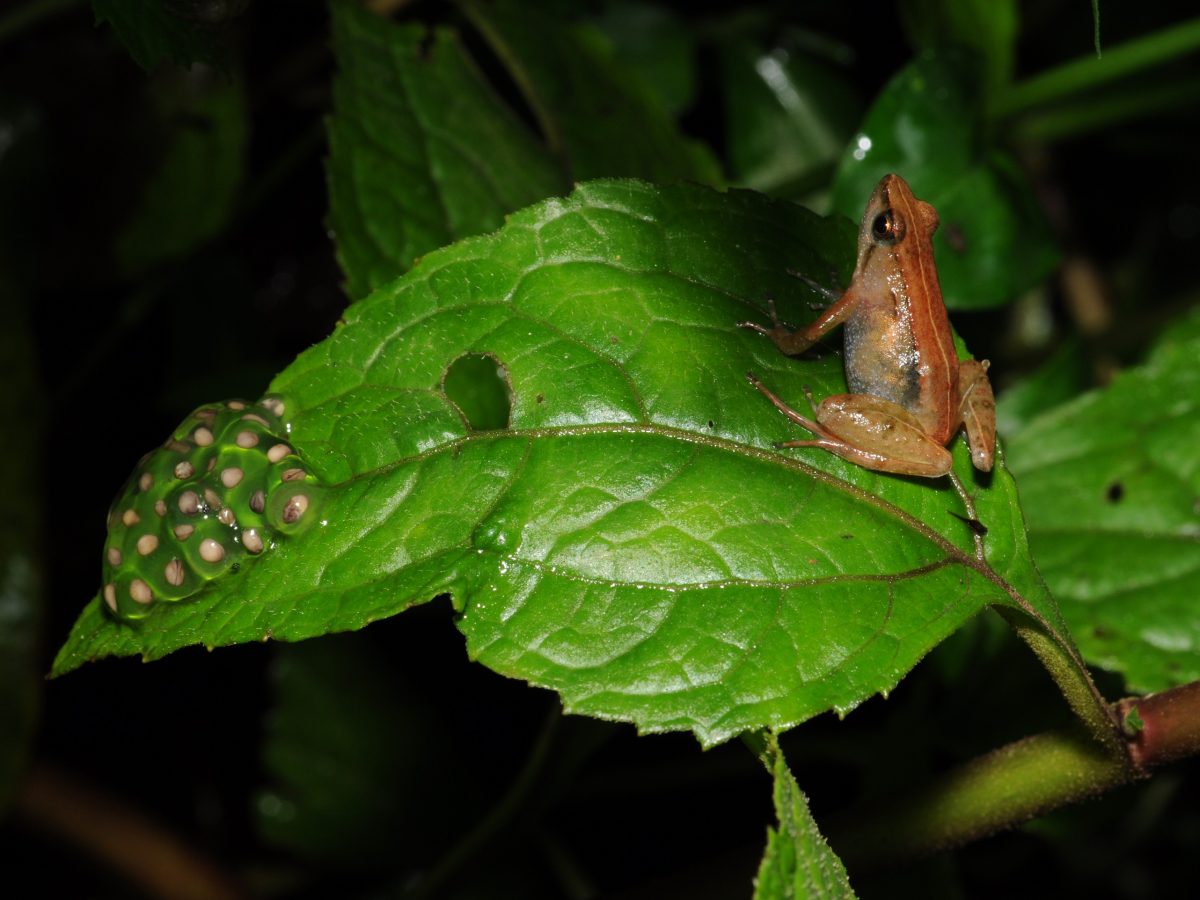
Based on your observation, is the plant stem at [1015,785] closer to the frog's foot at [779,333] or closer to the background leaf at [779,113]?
the frog's foot at [779,333]

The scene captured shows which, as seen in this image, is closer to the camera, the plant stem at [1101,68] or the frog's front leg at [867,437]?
the frog's front leg at [867,437]

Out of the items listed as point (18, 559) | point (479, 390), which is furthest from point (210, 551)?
point (18, 559)

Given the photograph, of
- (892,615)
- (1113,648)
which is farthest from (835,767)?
(892,615)

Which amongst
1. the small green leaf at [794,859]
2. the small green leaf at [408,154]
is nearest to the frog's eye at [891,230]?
the small green leaf at [408,154]

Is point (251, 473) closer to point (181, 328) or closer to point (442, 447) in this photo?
point (442, 447)

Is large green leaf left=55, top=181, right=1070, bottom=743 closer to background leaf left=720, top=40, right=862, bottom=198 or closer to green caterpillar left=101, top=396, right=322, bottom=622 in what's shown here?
green caterpillar left=101, top=396, right=322, bottom=622

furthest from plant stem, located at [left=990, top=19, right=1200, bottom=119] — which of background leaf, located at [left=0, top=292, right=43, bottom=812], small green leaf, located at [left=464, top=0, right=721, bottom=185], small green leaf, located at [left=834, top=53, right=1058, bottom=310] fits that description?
background leaf, located at [left=0, top=292, right=43, bottom=812]
